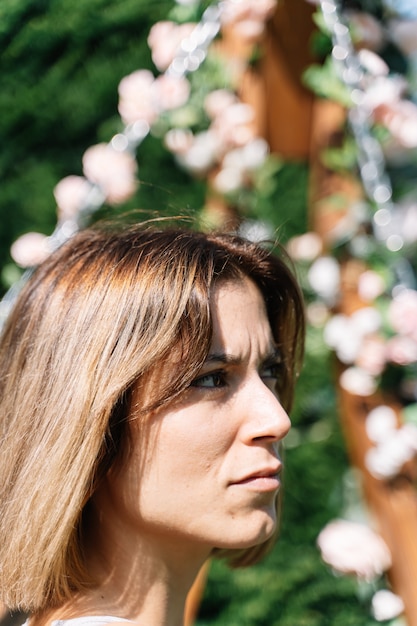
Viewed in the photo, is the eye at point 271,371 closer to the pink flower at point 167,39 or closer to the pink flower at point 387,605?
the pink flower at point 387,605

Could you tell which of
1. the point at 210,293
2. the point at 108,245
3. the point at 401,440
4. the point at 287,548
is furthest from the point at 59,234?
the point at 287,548

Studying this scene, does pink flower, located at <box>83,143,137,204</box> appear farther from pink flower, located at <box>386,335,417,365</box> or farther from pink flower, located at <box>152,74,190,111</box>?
pink flower, located at <box>386,335,417,365</box>

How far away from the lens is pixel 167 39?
2.57 metres

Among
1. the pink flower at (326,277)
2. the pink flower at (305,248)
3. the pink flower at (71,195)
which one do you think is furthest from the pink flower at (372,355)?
the pink flower at (71,195)

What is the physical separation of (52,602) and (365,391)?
1.26 m

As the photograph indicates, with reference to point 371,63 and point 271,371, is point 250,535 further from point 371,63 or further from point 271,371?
point 371,63

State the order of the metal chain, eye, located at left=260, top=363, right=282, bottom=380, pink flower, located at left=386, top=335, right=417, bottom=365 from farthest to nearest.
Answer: pink flower, located at left=386, top=335, right=417, bottom=365
the metal chain
eye, located at left=260, top=363, right=282, bottom=380

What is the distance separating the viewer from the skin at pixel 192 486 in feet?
4.94

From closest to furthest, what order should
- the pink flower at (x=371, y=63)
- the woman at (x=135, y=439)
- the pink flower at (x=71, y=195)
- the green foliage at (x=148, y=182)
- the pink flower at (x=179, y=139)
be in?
the woman at (x=135, y=439) → the pink flower at (x=371, y=63) → the pink flower at (x=71, y=195) → the pink flower at (x=179, y=139) → the green foliage at (x=148, y=182)

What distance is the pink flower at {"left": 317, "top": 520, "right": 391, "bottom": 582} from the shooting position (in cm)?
255

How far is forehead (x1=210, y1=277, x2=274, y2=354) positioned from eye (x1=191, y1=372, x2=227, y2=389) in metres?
0.05

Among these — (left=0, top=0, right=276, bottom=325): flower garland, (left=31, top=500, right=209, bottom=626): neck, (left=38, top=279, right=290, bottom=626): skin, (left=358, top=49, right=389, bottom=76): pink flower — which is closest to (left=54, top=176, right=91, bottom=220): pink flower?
(left=0, top=0, right=276, bottom=325): flower garland

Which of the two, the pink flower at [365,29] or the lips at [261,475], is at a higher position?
the pink flower at [365,29]

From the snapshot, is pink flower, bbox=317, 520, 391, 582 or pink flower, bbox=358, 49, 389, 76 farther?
pink flower, bbox=317, 520, 391, 582
